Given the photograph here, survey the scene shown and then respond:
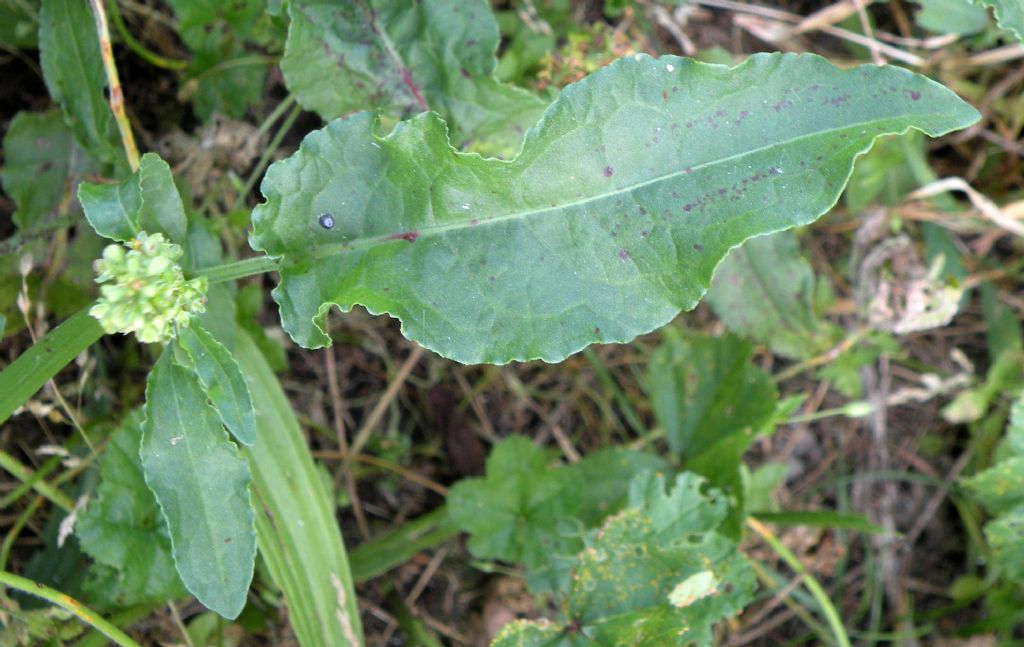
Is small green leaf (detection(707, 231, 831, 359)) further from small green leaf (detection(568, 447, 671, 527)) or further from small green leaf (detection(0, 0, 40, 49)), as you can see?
small green leaf (detection(0, 0, 40, 49))

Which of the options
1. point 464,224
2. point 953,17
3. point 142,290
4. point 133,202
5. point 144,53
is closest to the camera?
point 142,290

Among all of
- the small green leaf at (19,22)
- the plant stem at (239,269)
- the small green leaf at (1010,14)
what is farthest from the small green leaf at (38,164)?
the small green leaf at (1010,14)

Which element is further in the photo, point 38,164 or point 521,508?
point 521,508

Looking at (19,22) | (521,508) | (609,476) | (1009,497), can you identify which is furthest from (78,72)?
(1009,497)

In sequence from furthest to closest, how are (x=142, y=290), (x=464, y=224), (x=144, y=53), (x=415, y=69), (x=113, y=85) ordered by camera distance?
(x=144, y=53) → (x=415, y=69) → (x=113, y=85) → (x=464, y=224) → (x=142, y=290)

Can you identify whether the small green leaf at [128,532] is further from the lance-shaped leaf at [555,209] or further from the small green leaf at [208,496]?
the lance-shaped leaf at [555,209]

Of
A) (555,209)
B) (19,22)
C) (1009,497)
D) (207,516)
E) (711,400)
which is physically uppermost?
(19,22)

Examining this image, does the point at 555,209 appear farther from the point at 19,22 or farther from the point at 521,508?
the point at 19,22

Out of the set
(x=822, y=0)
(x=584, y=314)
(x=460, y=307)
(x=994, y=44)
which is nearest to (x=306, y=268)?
(x=460, y=307)
